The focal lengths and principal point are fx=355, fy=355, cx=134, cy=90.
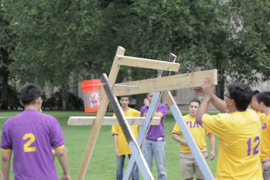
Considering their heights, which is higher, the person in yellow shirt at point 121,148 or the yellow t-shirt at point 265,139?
the yellow t-shirt at point 265,139

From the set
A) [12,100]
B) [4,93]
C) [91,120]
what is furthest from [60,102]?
[91,120]

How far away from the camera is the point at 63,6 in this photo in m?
18.6

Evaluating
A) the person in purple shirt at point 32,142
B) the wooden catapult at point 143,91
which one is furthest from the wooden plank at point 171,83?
the person in purple shirt at point 32,142

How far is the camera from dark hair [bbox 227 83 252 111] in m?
3.25

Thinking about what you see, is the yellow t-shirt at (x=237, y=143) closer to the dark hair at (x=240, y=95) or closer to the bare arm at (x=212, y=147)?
the dark hair at (x=240, y=95)

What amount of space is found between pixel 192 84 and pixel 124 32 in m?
16.2

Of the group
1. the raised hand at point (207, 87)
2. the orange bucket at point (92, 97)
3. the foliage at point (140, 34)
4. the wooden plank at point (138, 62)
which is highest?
the foliage at point (140, 34)

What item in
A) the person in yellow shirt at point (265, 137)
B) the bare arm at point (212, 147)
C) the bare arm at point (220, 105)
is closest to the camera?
the bare arm at point (220, 105)

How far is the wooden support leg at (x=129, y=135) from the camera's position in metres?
3.25

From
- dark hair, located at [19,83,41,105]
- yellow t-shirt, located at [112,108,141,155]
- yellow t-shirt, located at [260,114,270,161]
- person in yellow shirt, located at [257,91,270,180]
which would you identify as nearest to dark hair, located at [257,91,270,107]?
person in yellow shirt, located at [257,91,270,180]

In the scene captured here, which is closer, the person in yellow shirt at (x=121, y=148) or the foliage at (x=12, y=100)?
the person in yellow shirt at (x=121, y=148)

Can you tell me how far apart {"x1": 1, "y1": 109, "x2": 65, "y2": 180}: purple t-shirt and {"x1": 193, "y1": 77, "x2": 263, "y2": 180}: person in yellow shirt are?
4.92 ft

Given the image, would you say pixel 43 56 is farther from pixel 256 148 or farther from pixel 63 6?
pixel 256 148

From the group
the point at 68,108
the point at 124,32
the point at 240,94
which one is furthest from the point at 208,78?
the point at 68,108
